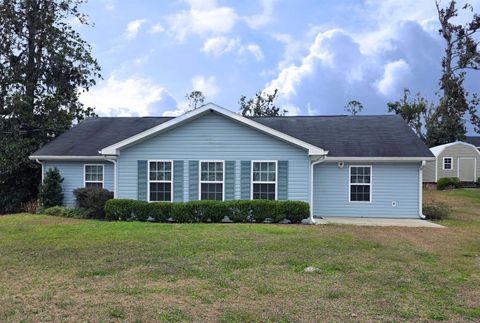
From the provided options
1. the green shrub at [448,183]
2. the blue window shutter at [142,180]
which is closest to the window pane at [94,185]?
the blue window shutter at [142,180]

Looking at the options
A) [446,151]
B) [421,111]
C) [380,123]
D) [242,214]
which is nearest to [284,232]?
[242,214]

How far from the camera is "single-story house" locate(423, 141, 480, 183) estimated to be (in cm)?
3406

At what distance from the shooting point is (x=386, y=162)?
51.1 feet

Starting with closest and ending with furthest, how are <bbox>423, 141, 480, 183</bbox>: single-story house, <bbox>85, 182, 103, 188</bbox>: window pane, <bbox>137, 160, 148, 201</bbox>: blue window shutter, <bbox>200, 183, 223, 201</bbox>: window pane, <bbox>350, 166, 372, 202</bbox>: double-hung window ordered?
<bbox>200, 183, 223, 201</bbox>: window pane, <bbox>137, 160, 148, 201</bbox>: blue window shutter, <bbox>350, 166, 372, 202</bbox>: double-hung window, <bbox>85, 182, 103, 188</bbox>: window pane, <bbox>423, 141, 480, 183</bbox>: single-story house

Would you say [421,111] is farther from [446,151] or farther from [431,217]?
[431,217]

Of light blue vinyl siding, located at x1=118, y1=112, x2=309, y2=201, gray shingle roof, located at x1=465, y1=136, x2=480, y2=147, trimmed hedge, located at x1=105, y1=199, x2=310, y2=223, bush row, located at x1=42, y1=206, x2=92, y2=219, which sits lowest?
bush row, located at x1=42, y1=206, x2=92, y2=219

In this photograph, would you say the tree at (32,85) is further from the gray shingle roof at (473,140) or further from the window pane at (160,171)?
the gray shingle roof at (473,140)

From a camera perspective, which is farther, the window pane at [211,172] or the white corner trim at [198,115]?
the window pane at [211,172]

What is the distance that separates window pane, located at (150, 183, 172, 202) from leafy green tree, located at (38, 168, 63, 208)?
185 inches

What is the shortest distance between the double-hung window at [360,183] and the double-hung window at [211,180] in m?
5.28

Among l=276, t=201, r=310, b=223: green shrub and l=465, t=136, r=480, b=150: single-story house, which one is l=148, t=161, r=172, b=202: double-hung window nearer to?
l=276, t=201, r=310, b=223: green shrub

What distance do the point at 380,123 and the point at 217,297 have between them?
49.7 feet

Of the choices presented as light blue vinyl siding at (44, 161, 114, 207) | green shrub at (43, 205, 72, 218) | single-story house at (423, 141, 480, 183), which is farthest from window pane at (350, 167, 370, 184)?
single-story house at (423, 141, 480, 183)

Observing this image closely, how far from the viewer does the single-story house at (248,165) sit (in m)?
14.3
